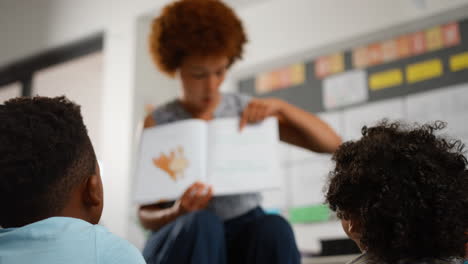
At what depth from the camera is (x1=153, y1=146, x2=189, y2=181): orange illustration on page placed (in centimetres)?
113

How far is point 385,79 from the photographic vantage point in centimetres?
204

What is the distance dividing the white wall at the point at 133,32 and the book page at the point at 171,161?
1204 millimetres

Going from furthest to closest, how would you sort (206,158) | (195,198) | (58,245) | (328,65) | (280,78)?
(280,78) < (328,65) < (206,158) < (195,198) < (58,245)

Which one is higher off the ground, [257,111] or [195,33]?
[195,33]

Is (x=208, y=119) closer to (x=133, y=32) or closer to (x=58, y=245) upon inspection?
(x=58, y=245)

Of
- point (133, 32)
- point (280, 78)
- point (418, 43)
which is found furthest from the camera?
point (133, 32)

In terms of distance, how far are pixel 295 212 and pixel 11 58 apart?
85.7 inches

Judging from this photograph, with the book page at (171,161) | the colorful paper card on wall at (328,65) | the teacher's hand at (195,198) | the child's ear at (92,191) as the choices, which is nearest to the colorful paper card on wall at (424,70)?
the colorful paper card on wall at (328,65)

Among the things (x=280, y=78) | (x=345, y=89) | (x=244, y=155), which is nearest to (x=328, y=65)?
(x=345, y=89)

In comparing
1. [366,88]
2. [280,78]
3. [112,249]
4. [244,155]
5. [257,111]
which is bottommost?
[112,249]

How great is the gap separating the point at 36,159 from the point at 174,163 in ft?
1.91

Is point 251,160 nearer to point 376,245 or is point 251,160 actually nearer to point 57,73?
point 376,245

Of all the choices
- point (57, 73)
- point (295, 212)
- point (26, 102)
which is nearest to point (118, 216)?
point (295, 212)

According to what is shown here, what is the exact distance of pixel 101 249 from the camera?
558mm
